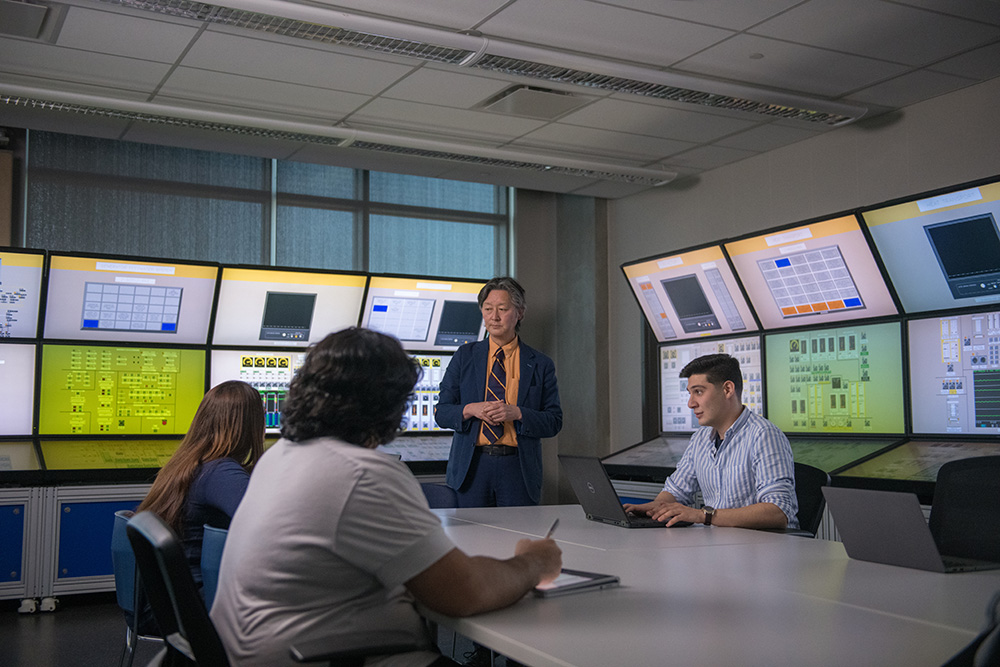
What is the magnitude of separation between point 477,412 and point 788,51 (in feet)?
7.50

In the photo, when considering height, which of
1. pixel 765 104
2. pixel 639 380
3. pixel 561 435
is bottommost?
pixel 561 435

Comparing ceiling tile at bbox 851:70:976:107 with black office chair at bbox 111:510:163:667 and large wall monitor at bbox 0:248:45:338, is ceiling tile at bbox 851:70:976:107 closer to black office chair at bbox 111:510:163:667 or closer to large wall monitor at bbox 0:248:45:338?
black office chair at bbox 111:510:163:667

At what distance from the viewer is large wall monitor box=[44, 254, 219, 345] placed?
484cm

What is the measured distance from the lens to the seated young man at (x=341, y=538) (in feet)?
4.42

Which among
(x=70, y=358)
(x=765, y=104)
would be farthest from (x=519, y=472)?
(x=70, y=358)

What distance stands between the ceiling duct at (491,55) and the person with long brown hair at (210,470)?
5.63 ft

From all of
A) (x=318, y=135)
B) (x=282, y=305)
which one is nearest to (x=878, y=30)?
(x=318, y=135)

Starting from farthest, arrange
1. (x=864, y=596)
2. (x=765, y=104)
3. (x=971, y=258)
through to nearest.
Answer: (x=765, y=104) → (x=971, y=258) → (x=864, y=596)

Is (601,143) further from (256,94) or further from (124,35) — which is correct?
(124,35)

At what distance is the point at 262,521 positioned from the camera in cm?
139

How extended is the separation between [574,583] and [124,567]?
1343 mm

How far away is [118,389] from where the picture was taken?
496cm

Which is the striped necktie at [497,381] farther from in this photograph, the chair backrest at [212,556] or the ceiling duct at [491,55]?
the chair backrest at [212,556]

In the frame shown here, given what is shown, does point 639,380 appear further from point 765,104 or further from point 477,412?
point 477,412
